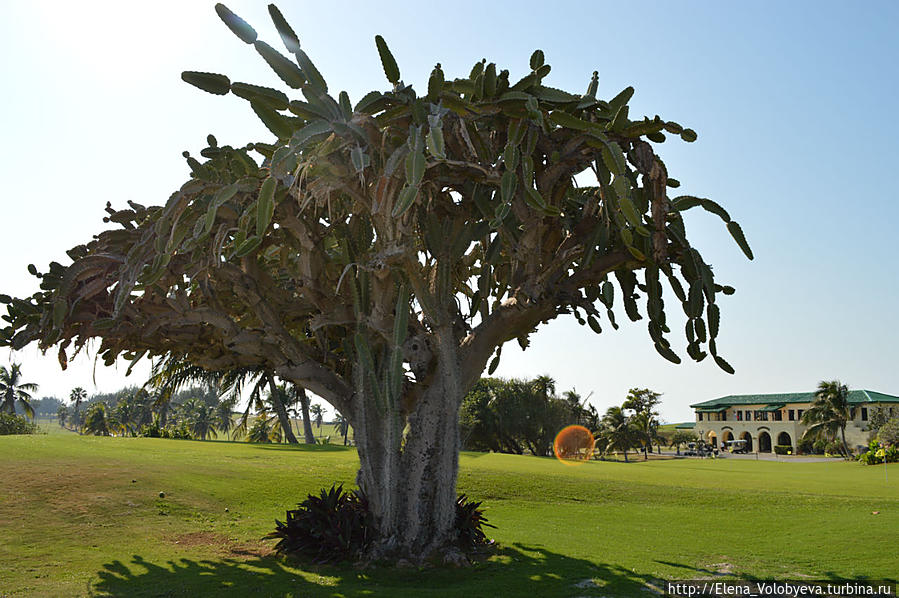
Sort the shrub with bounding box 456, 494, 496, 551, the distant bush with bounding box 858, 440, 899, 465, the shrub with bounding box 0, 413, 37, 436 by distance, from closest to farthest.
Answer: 1. the shrub with bounding box 456, 494, 496, 551
2. the distant bush with bounding box 858, 440, 899, 465
3. the shrub with bounding box 0, 413, 37, 436

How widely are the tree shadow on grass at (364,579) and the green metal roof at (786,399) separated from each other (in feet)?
230

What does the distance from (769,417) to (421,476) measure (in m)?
77.7

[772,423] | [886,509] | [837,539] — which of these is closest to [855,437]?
[772,423]

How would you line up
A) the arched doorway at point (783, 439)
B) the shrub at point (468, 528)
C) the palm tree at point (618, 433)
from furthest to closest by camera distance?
the arched doorway at point (783, 439) → the palm tree at point (618, 433) → the shrub at point (468, 528)

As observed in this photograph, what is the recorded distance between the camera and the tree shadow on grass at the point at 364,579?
27.6ft

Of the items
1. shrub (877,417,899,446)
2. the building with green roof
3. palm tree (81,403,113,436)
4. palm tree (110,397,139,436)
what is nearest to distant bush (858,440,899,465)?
shrub (877,417,899,446)

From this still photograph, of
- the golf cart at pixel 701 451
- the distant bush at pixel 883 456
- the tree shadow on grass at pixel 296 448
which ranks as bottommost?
the golf cart at pixel 701 451

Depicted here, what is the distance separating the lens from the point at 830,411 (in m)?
61.1

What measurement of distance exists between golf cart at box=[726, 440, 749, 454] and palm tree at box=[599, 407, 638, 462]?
1815 centimetres

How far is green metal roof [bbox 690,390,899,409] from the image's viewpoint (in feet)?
234

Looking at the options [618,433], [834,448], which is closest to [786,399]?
[834,448]

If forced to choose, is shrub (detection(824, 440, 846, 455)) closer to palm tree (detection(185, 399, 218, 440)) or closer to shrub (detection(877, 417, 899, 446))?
A: shrub (detection(877, 417, 899, 446))

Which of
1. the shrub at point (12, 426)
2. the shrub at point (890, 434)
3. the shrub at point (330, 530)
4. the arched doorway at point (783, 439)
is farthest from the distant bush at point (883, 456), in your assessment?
the shrub at point (12, 426)

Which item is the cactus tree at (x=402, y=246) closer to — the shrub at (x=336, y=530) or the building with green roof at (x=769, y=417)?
the shrub at (x=336, y=530)
